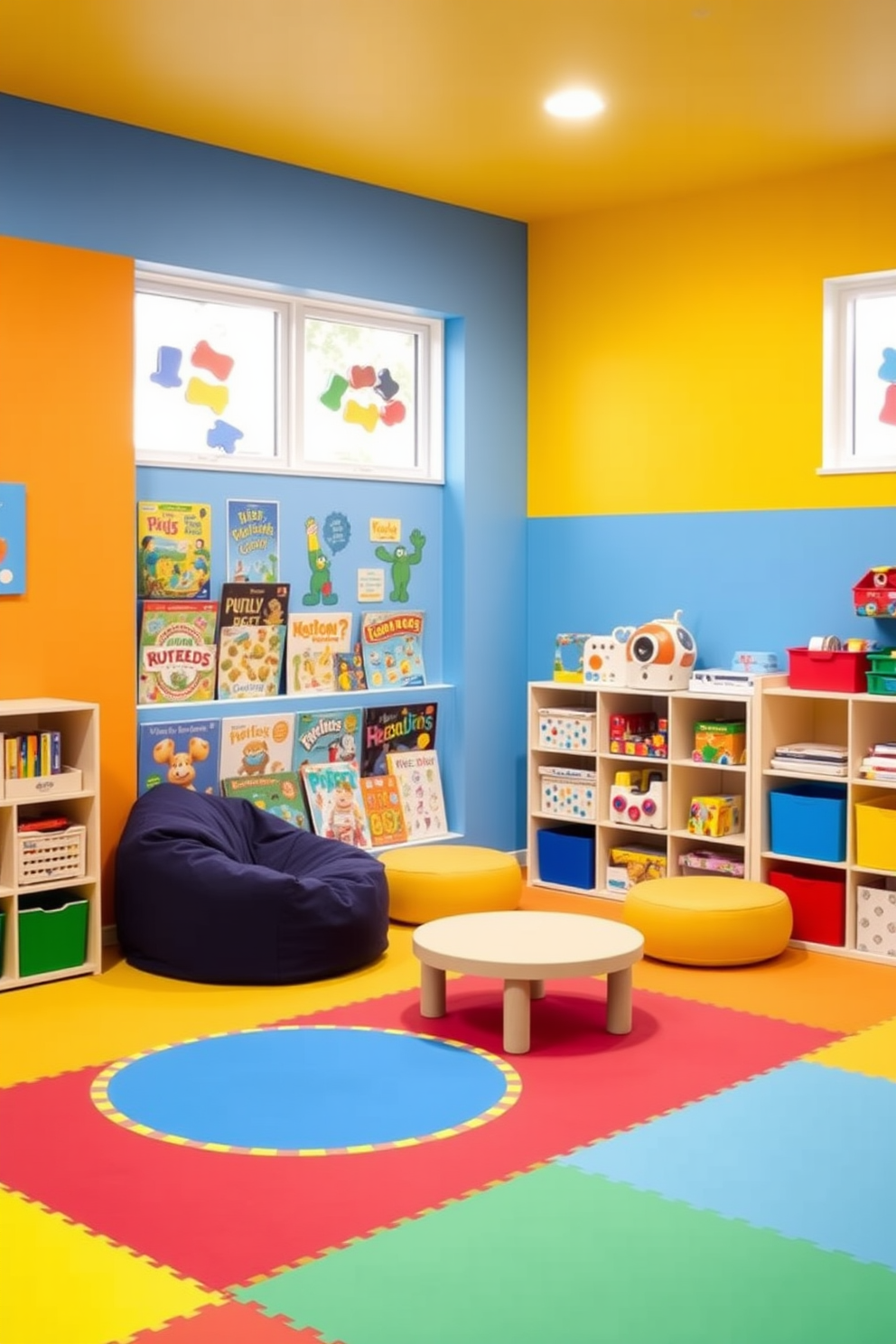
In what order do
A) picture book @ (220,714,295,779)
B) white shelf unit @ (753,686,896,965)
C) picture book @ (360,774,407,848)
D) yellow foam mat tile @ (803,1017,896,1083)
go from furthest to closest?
1. picture book @ (360,774,407,848)
2. picture book @ (220,714,295,779)
3. white shelf unit @ (753,686,896,965)
4. yellow foam mat tile @ (803,1017,896,1083)

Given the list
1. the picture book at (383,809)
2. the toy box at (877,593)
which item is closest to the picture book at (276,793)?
the picture book at (383,809)

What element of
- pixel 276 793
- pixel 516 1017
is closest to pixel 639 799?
pixel 276 793

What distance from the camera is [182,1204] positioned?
354 centimetres

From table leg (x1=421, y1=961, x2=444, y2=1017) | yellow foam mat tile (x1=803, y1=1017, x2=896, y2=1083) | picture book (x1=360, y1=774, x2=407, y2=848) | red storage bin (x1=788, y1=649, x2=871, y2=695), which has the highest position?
red storage bin (x1=788, y1=649, x2=871, y2=695)

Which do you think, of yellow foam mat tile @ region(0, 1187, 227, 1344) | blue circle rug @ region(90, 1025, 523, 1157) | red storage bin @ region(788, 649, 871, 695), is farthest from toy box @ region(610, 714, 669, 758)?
yellow foam mat tile @ region(0, 1187, 227, 1344)

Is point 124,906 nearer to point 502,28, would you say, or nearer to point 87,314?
point 87,314

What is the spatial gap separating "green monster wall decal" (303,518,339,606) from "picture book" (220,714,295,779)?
54 cm

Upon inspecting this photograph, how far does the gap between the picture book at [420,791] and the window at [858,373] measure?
231 centimetres

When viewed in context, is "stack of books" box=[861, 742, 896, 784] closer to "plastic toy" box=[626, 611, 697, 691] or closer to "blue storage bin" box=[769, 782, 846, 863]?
"blue storage bin" box=[769, 782, 846, 863]

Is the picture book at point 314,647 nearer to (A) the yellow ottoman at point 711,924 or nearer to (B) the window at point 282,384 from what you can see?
(B) the window at point 282,384

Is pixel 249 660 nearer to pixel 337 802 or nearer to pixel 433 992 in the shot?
pixel 337 802

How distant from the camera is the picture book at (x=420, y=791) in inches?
282

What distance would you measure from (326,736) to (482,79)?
2873mm

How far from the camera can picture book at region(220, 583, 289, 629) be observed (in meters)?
6.46
